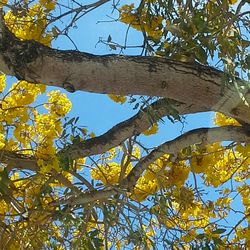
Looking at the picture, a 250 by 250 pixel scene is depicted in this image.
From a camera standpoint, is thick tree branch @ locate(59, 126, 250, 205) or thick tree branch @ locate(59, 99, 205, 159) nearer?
thick tree branch @ locate(59, 126, 250, 205)

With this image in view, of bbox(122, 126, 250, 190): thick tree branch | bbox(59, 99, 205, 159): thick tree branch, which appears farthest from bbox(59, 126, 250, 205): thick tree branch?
bbox(59, 99, 205, 159): thick tree branch

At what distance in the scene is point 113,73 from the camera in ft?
8.68

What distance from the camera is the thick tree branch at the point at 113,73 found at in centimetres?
259

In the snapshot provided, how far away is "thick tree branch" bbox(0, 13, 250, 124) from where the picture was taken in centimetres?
259

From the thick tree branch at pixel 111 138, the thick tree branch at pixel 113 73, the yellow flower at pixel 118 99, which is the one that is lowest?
the thick tree branch at pixel 113 73

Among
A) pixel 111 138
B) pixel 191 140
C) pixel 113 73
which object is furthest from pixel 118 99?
pixel 113 73

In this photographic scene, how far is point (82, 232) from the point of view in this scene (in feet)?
11.1

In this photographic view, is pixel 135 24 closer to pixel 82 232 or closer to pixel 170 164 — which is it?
pixel 170 164

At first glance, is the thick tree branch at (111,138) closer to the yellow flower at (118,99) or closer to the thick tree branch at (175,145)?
the thick tree branch at (175,145)

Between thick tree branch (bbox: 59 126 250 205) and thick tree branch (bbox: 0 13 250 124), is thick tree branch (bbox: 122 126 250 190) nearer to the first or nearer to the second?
thick tree branch (bbox: 59 126 250 205)

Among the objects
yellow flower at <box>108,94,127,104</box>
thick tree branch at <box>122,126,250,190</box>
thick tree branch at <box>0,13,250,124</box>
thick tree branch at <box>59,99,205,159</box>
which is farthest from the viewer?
yellow flower at <box>108,94,127,104</box>

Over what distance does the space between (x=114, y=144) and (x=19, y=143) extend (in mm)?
707

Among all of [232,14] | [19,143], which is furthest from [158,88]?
[19,143]

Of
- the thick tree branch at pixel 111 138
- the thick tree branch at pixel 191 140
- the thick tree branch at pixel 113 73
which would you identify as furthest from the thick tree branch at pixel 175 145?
the thick tree branch at pixel 113 73
